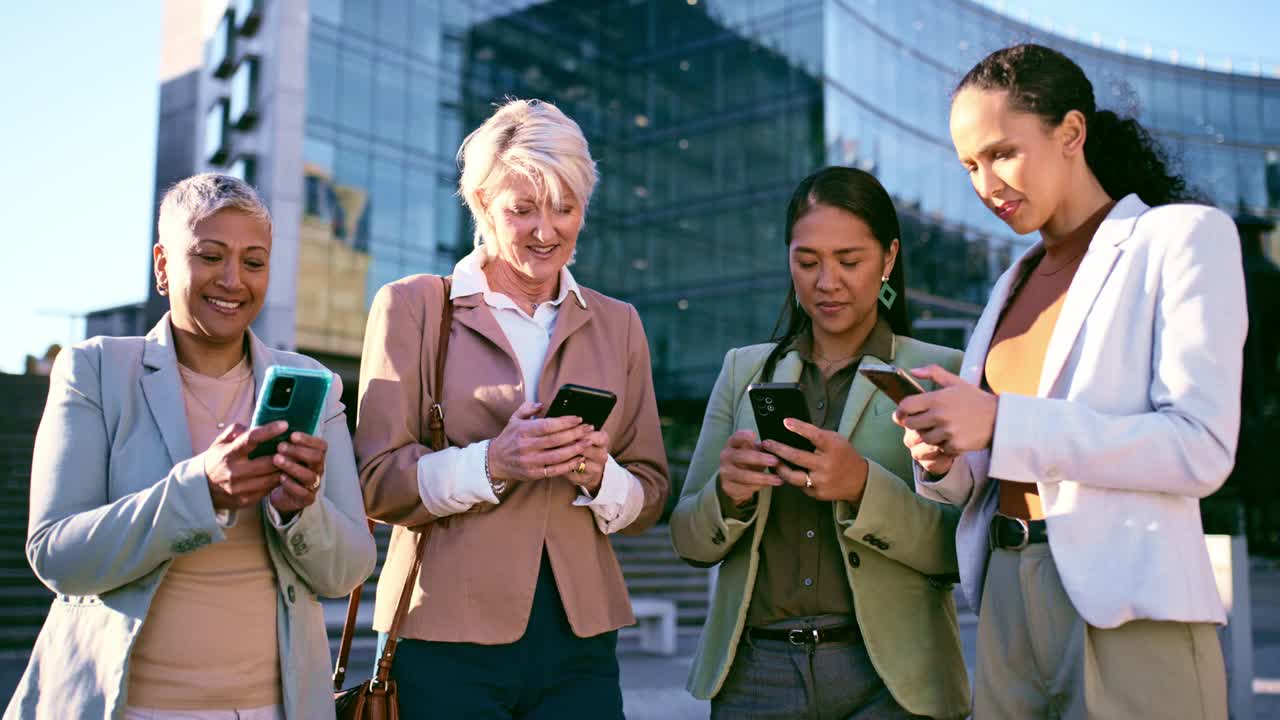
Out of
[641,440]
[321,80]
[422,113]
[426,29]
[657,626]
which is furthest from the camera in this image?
[426,29]

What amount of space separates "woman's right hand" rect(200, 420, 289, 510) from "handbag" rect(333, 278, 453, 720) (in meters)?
0.44

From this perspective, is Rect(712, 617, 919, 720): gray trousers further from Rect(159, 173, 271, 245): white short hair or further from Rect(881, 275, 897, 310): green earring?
Rect(159, 173, 271, 245): white short hair

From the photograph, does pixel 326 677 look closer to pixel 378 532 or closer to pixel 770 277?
pixel 378 532

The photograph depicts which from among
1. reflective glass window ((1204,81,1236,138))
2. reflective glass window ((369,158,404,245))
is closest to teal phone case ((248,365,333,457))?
reflective glass window ((369,158,404,245))

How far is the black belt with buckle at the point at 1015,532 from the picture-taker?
2295 millimetres

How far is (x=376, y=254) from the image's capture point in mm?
24172

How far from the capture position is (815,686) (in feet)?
9.12

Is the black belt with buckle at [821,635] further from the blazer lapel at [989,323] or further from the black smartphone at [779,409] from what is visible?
the blazer lapel at [989,323]

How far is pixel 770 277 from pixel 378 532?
13.3 m

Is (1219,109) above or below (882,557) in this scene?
above

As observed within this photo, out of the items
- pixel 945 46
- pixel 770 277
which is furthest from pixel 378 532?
pixel 945 46

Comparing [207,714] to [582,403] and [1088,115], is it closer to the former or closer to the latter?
[582,403]

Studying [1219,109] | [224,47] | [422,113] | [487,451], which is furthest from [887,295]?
[1219,109]

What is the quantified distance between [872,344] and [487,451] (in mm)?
1231
